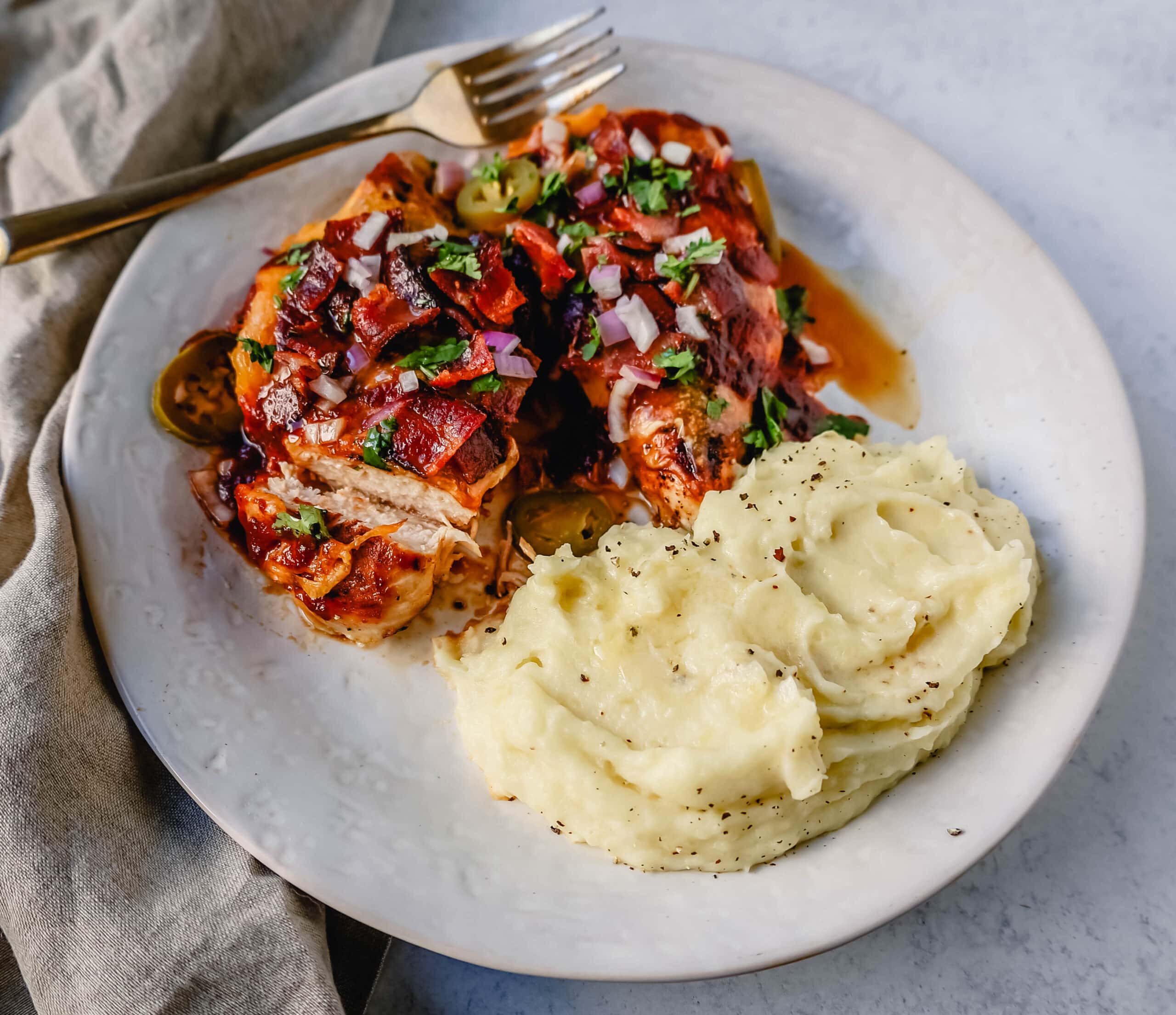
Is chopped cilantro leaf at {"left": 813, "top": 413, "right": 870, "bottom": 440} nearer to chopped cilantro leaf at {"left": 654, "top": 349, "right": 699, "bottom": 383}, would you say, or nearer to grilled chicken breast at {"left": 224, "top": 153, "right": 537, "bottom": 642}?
chopped cilantro leaf at {"left": 654, "top": 349, "right": 699, "bottom": 383}

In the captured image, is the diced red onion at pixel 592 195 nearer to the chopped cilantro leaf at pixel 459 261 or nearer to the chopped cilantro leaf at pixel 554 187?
the chopped cilantro leaf at pixel 554 187

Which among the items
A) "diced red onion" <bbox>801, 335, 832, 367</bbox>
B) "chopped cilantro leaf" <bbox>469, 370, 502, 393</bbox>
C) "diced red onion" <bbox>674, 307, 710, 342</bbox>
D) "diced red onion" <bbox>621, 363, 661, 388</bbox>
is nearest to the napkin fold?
"chopped cilantro leaf" <bbox>469, 370, 502, 393</bbox>

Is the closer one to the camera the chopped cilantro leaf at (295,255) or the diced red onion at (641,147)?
the chopped cilantro leaf at (295,255)

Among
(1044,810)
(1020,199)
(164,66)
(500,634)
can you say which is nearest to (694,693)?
(500,634)

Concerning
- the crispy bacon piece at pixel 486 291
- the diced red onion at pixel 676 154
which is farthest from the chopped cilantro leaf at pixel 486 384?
the diced red onion at pixel 676 154

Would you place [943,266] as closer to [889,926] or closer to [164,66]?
[889,926]

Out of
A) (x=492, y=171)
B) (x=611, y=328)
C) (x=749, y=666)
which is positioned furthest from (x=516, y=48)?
(x=749, y=666)
